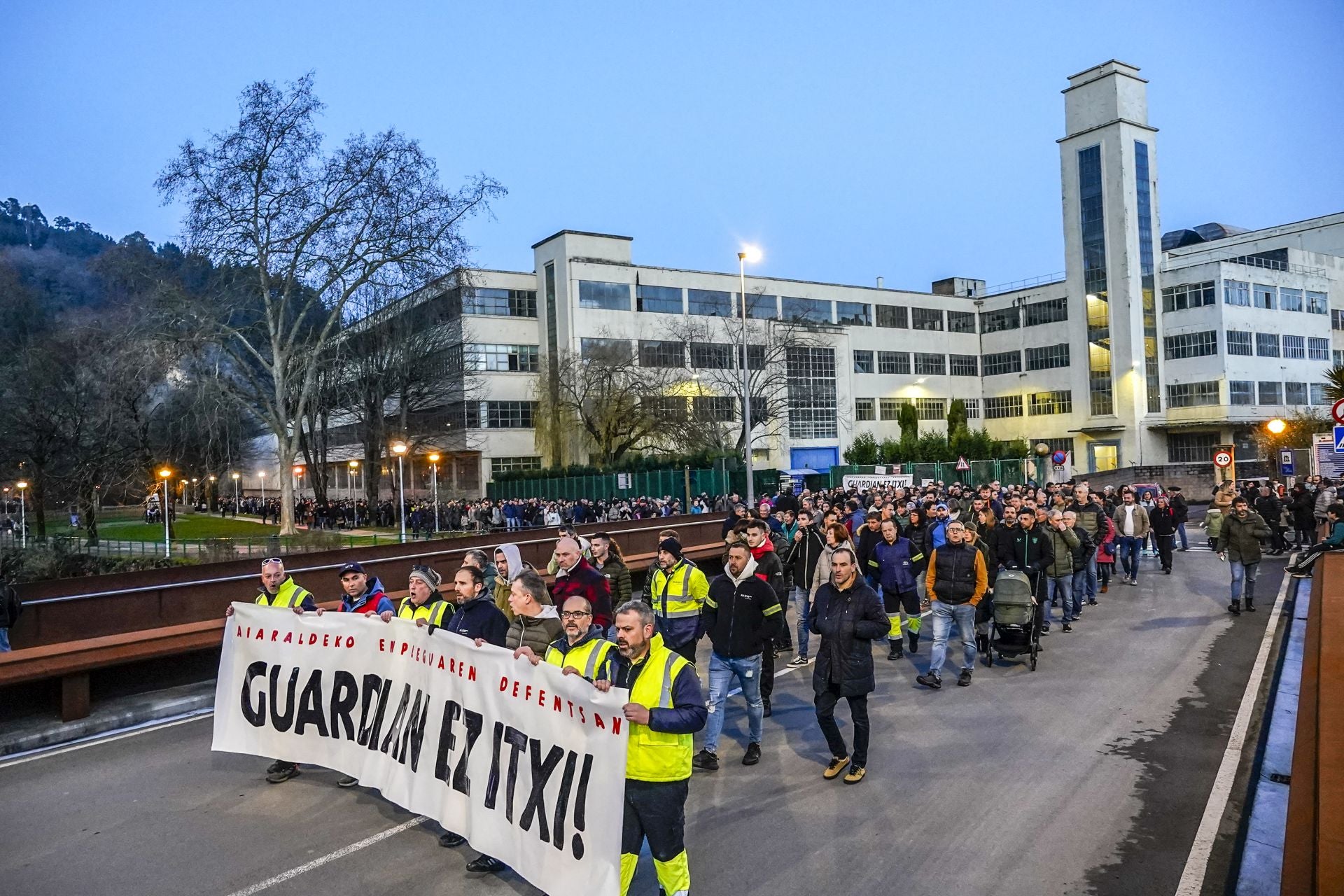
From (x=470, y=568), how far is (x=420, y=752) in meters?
1.34

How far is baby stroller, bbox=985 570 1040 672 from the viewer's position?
35.6 ft

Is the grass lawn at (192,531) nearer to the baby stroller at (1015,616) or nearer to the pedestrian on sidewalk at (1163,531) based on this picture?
the pedestrian on sidewalk at (1163,531)

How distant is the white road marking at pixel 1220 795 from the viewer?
5445 millimetres

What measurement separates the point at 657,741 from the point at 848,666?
2716 mm

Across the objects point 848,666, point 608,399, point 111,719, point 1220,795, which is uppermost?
point 608,399

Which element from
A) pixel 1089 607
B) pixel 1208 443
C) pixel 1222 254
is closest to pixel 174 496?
pixel 1089 607

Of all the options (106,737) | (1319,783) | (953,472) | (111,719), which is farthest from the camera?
(953,472)

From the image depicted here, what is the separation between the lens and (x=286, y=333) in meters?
45.1

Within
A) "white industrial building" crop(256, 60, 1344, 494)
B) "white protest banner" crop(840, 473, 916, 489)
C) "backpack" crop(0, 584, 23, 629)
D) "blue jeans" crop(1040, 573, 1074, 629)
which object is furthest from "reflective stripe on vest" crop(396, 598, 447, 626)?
"white industrial building" crop(256, 60, 1344, 494)

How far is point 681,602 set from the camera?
26.7 feet

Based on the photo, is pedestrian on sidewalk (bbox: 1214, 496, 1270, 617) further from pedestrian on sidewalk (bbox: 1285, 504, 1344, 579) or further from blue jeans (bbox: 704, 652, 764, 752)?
blue jeans (bbox: 704, 652, 764, 752)

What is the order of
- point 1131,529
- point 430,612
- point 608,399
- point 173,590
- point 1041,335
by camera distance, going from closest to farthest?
point 430,612 < point 173,590 < point 1131,529 < point 608,399 < point 1041,335

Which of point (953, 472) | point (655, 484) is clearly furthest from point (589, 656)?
point (953, 472)

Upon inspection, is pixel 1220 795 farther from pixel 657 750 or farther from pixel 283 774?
pixel 283 774
